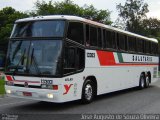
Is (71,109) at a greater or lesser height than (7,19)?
lesser

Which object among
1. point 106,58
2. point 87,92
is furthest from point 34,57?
point 106,58

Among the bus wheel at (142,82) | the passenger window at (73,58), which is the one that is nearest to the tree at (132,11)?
the bus wheel at (142,82)

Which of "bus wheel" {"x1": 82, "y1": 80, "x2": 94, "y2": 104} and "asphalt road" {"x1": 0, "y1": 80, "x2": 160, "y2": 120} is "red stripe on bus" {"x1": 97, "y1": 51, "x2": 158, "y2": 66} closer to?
"bus wheel" {"x1": 82, "y1": 80, "x2": 94, "y2": 104}

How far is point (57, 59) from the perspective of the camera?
1229cm

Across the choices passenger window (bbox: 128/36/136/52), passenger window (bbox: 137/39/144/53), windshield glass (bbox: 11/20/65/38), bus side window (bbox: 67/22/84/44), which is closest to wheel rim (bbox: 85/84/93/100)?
bus side window (bbox: 67/22/84/44)

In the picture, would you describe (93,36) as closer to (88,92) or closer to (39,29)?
(88,92)

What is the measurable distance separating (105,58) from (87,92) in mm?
2401

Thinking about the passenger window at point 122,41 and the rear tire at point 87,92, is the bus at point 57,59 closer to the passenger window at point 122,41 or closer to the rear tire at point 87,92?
the rear tire at point 87,92

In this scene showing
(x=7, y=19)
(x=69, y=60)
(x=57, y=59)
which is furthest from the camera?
(x=7, y=19)

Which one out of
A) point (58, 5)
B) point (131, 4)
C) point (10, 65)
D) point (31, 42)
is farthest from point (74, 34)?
point (131, 4)

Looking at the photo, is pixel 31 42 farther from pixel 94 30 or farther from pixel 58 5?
pixel 58 5

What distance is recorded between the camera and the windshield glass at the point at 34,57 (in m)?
12.3

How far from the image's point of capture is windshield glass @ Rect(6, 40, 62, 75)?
40.4 feet

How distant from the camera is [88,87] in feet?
47.3
